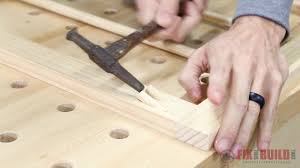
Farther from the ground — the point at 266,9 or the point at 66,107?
the point at 266,9

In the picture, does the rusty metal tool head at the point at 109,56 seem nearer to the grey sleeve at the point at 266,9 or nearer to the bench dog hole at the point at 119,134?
the bench dog hole at the point at 119,134

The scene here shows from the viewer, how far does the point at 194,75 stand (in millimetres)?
794

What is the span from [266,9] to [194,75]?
0.18 m

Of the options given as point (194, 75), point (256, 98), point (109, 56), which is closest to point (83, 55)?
point (109, 56)

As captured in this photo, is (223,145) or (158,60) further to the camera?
(158,60)

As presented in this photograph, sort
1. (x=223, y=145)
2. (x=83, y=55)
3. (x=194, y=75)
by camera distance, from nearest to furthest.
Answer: (x=223, y=145)
(x=194, y=75)
(x=83, y=55)

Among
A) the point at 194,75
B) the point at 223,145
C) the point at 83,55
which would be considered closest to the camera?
the point at 223,145

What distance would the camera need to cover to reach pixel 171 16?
0.96 m

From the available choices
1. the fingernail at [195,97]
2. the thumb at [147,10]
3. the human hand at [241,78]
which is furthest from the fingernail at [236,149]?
the thumb at [147,10]

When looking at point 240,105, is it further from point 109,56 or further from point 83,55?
point 83,55

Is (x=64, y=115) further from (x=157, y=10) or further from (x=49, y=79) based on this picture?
(x=157, y=10)

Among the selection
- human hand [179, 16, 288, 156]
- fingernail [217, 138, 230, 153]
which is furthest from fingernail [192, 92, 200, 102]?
fingernail [217, 138, 230, 153]

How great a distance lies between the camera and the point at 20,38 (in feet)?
3.01

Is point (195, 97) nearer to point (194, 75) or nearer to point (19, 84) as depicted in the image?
point (194, 75)
